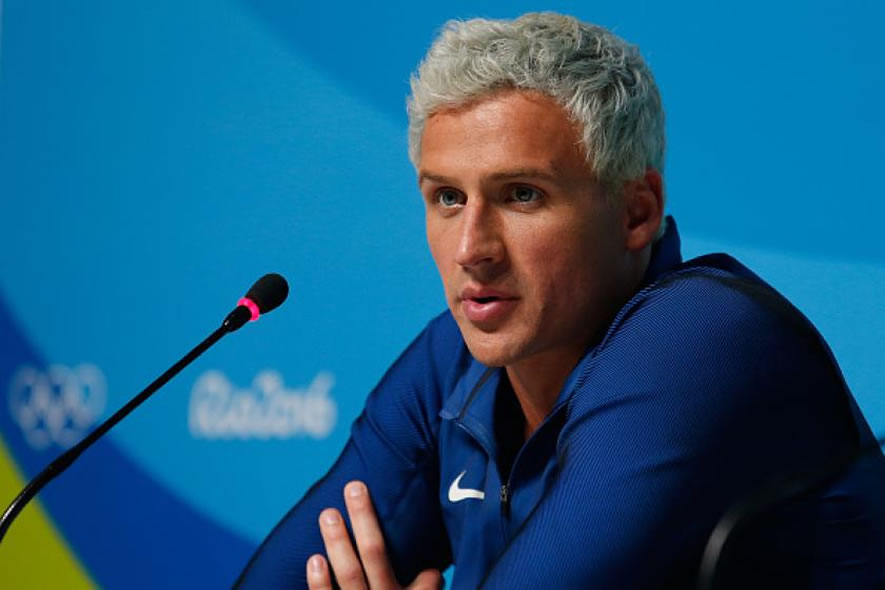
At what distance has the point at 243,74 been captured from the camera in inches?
99.4

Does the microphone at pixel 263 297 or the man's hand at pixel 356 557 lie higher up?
the microphone at pixel 263 297

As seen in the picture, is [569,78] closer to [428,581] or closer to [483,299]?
[483,299]

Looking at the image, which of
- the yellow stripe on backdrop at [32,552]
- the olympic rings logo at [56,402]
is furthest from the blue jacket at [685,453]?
the yellow stripe on backdrop at [32,552]

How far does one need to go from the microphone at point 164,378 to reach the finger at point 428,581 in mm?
358

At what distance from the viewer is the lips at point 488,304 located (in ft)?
4.46

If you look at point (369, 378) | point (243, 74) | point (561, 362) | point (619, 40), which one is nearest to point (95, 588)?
point (369, 378)

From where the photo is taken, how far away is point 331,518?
1571mm

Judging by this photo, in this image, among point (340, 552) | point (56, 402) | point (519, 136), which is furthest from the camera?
point (56, 402)

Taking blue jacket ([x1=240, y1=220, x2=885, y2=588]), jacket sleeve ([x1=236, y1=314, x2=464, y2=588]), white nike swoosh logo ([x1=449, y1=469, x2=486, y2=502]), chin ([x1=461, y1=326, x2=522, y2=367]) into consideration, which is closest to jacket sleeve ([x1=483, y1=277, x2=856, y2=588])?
blue jacket ([x1=240, y1=220, x2=885, y2=588])

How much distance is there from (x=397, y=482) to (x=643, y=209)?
1.45 ft

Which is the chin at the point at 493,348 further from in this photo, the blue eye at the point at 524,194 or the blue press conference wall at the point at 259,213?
the blue press conference wall at the point at 259,213

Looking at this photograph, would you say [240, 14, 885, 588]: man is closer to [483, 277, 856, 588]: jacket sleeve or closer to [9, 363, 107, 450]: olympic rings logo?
[483, 277, 856, 588]: jacket sleeve

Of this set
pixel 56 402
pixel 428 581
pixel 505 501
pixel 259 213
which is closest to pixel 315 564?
pixel 428 581

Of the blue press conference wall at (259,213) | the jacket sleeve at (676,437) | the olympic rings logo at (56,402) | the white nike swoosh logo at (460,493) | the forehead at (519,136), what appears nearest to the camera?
the jacket sleeve at (676,437)
